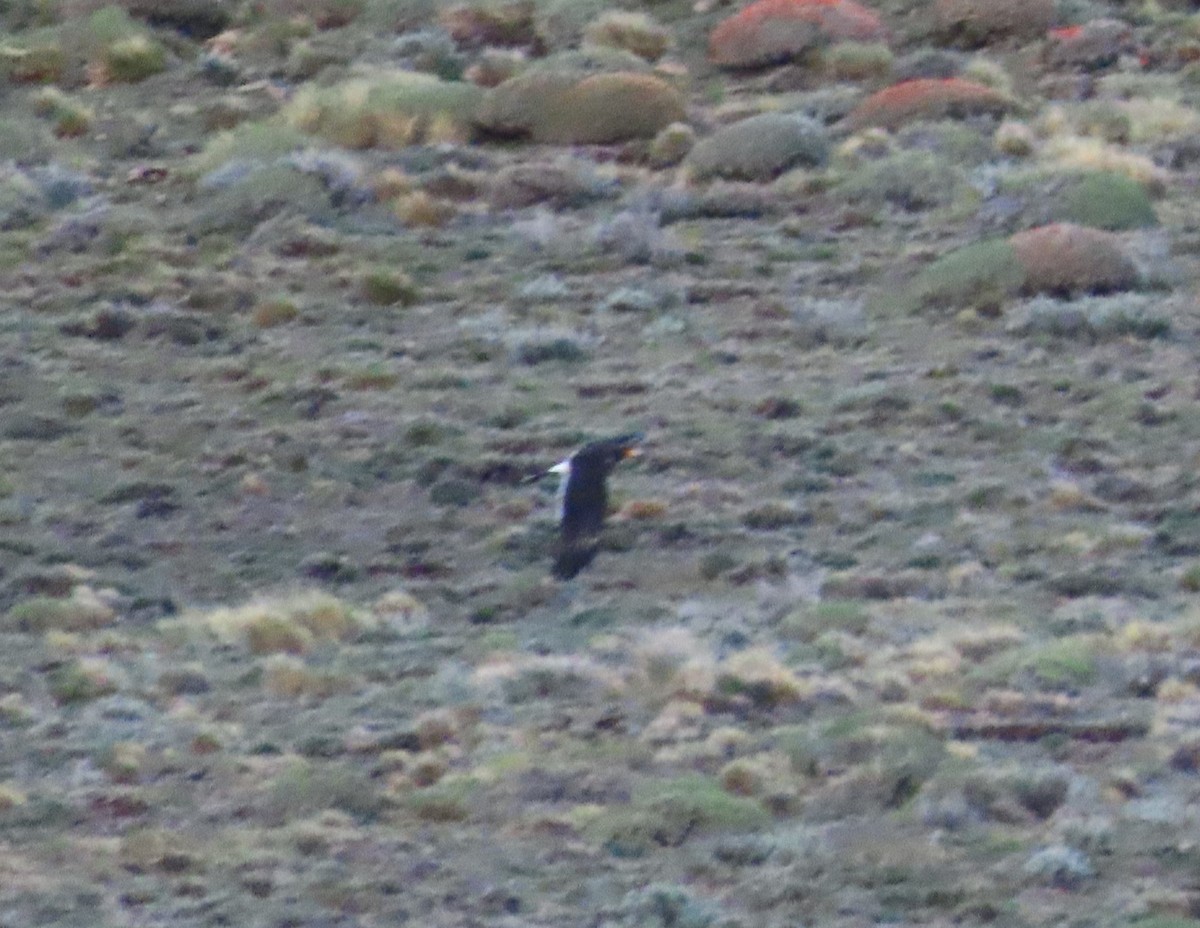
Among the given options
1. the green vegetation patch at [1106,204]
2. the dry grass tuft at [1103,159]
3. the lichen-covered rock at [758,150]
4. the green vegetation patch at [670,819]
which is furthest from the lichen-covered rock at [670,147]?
the green vegetation patch at [670,819]

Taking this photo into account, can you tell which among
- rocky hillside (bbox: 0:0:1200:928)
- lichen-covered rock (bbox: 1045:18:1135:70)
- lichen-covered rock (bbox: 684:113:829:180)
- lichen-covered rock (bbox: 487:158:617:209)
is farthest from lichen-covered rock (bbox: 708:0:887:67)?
lichen-covered rock (bbox: 487:158:617:209)

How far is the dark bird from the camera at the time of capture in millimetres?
16094

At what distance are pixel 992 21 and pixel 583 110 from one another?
18.4 ft

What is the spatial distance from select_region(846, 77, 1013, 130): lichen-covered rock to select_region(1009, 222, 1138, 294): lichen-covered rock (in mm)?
4743

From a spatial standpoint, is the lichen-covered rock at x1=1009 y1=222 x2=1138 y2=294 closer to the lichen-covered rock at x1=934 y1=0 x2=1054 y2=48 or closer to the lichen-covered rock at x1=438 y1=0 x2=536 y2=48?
the lichen-covered rock at x1=934 y1=0 x2=1054 y2=48

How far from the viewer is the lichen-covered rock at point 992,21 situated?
2903cm

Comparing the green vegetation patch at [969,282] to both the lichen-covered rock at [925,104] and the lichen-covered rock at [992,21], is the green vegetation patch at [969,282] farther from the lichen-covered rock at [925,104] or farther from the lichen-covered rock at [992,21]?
the lichen-covered rock at [992,21]

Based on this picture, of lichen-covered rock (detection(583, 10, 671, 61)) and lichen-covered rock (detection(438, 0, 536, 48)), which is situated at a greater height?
lichen-covered rock (detection(438, 0, 536, 48))

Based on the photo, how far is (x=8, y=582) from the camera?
1588 centimetres

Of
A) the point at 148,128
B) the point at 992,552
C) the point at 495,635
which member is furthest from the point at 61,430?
the point at 148,128

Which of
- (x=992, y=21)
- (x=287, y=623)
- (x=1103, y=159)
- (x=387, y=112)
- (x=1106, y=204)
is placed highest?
(x=992, y=21)

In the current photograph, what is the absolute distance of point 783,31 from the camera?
93.8 feet

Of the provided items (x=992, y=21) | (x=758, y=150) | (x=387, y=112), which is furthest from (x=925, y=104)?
(x=387, y=112)

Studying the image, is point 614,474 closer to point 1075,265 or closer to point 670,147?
point 1075,265
